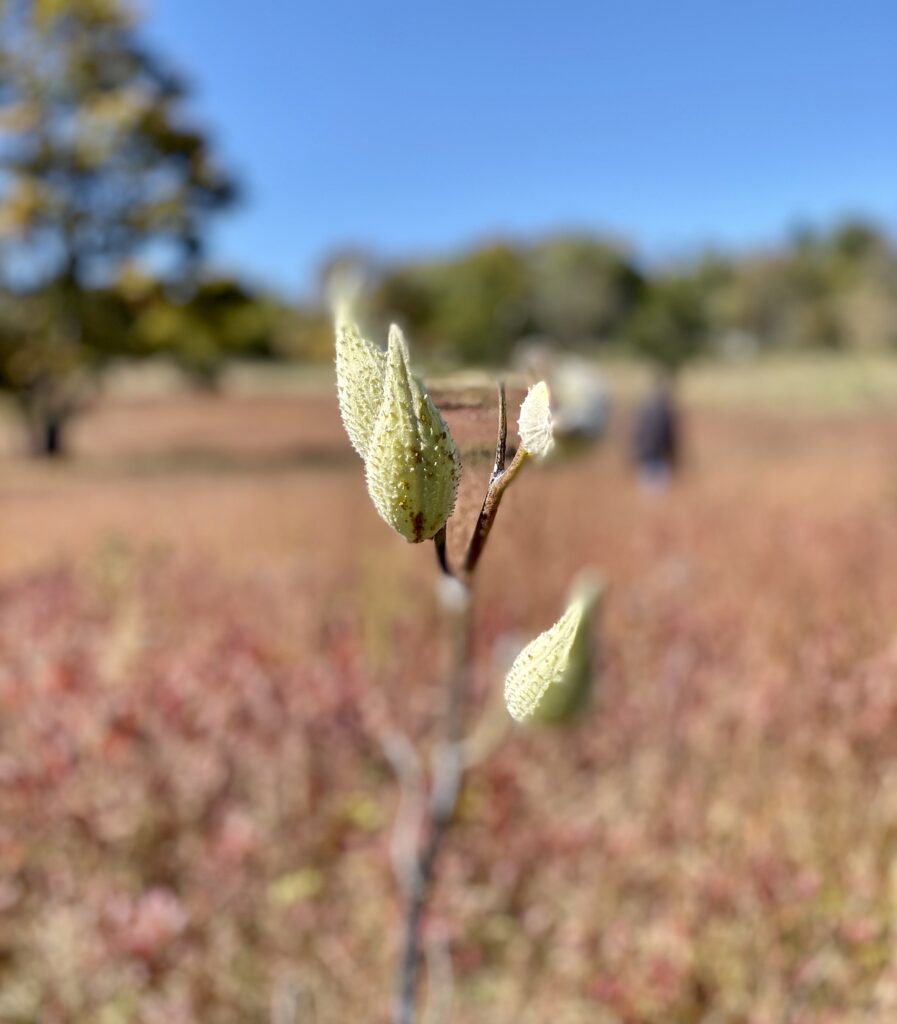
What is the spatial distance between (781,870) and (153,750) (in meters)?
1.47

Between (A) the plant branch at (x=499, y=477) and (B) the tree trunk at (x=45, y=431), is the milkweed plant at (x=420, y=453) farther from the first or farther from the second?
(B) the tree trunk at (x=45, y=431)

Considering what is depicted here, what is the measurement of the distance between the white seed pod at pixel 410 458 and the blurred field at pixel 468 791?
0.05m

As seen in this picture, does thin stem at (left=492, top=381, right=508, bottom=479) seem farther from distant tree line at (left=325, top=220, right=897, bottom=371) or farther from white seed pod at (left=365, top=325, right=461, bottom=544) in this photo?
distant tree line at (left=325, top=220, right=897, bottom=371)

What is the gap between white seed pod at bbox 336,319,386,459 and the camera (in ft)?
1.22

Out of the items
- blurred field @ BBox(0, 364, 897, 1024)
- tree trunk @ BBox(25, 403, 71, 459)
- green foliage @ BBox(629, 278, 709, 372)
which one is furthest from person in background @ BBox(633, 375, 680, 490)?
green foliage @ BBox(629, 278, 709, 372)

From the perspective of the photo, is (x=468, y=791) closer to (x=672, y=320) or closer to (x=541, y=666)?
(x=541, y=666)

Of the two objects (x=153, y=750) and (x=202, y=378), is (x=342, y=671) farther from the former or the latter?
(x=202, y=378)

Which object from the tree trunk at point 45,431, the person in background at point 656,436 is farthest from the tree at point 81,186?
the person in background at point 656,436

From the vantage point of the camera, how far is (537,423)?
357mm

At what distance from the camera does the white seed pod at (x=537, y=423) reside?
354mm

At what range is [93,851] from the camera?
209 cm

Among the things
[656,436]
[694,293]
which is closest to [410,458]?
[656,436]

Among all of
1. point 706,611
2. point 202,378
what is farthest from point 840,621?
point 202,378

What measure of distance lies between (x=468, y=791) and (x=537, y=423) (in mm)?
2039
